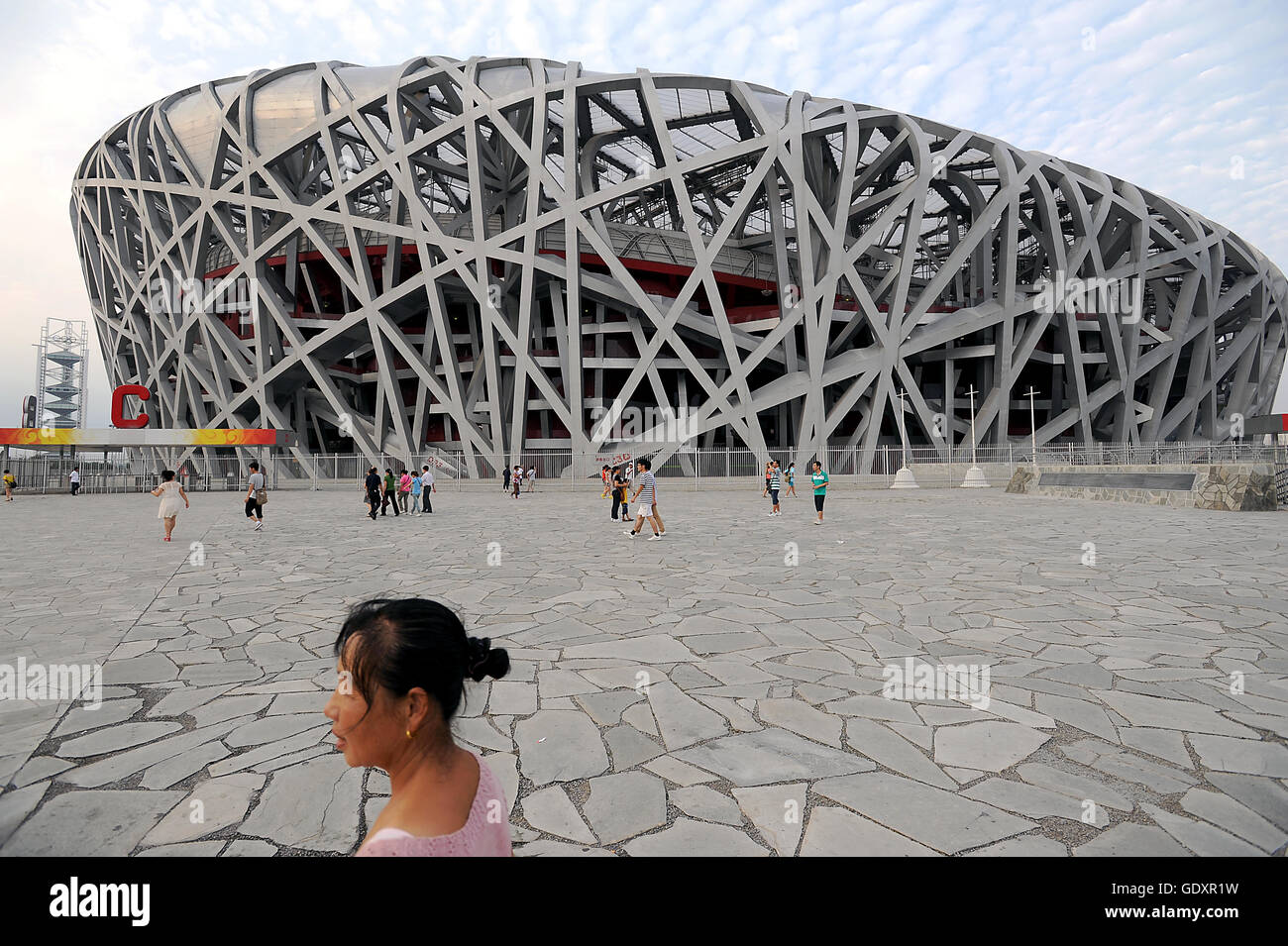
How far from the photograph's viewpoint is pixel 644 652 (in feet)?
16.0

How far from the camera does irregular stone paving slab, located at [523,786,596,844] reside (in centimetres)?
255

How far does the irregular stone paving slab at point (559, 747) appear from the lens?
10.1 ft

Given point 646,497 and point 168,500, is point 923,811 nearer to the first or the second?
point 646,497

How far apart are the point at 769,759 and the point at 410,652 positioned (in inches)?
94.0

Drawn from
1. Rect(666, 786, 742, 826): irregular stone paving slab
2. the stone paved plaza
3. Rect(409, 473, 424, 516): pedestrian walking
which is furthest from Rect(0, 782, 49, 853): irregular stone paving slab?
Rect(409, 473, 424, 516): pedestrian walking

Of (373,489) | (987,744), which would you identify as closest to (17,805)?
(987,744)

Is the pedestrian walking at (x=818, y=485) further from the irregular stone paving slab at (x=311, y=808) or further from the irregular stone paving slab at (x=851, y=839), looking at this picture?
the irregular stone paving slab at (x=311, y=808)

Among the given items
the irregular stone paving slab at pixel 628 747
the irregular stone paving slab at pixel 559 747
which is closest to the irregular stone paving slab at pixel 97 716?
the irregular stone paving slab at pixel 559 747

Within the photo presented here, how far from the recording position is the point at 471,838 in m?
1.25

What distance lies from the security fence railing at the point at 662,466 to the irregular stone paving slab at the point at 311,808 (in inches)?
1019

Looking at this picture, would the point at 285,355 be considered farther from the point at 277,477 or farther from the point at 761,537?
the point at 761,537

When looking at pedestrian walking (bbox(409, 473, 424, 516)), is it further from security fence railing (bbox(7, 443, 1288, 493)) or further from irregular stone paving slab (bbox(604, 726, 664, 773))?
irregular stone paving slab (bbox(604, 726, 664, 773))
